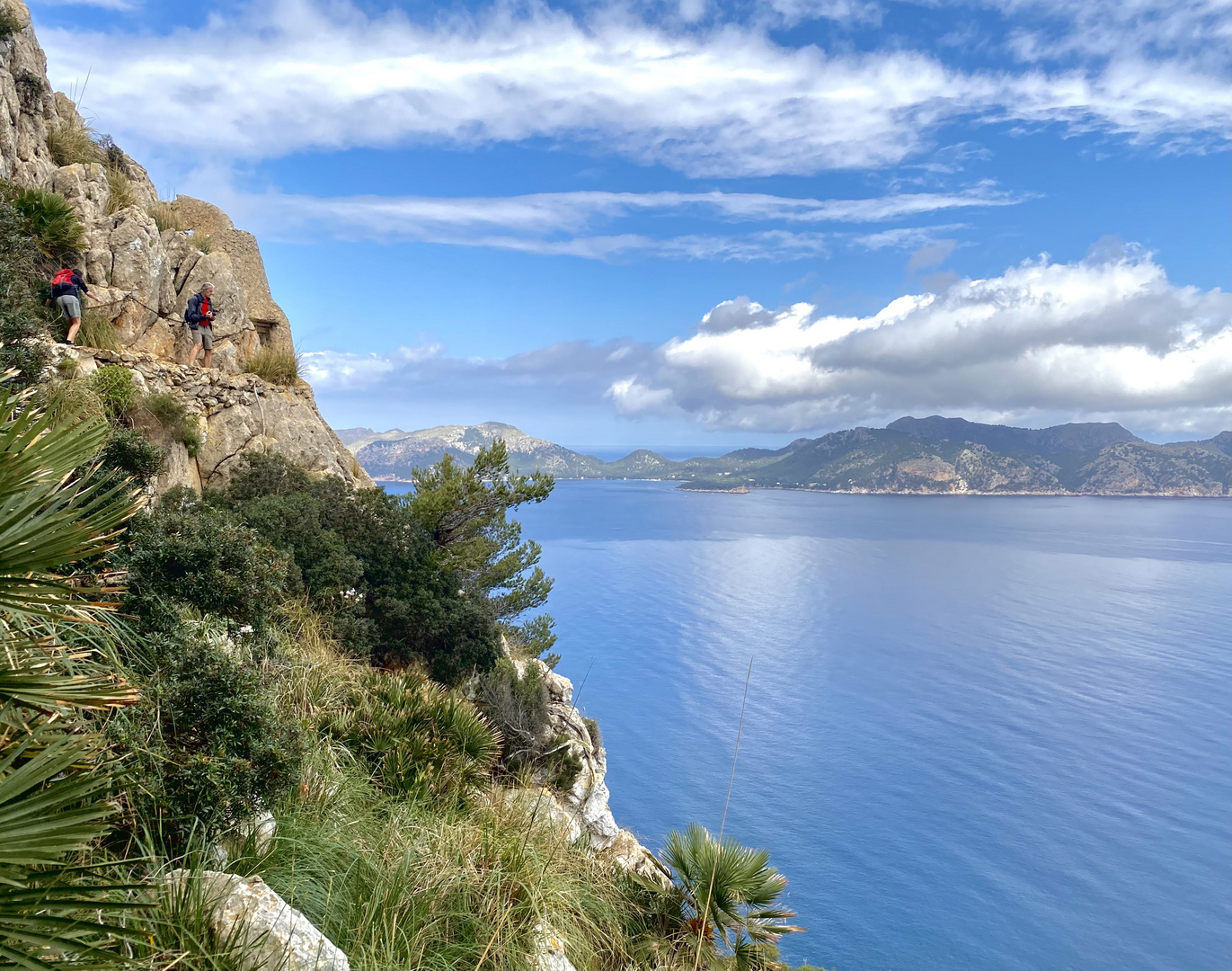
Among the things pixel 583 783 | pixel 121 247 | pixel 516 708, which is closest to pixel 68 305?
pixel 121 247

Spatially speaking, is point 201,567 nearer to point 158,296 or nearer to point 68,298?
point 68,298

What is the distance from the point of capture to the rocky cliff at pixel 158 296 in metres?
14.5

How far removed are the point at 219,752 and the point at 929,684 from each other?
59.1 meters

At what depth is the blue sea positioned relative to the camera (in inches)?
1326

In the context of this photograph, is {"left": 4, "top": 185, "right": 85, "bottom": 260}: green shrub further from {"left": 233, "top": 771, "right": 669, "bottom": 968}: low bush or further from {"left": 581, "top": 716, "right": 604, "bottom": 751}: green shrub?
{"left": 581, "top": 716, "right": 604, "bottom": 751}: green shrub

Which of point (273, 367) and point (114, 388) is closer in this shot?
point (114, 388)

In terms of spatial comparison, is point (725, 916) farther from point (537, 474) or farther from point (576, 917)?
point (537, 474)

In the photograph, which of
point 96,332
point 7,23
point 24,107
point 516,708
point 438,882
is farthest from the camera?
point 24,107

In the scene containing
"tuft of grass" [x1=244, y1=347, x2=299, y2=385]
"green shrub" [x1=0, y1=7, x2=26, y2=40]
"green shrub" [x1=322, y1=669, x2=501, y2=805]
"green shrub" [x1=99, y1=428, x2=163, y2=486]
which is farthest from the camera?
"tuft of grass" [x1=244, y1=347, x2=299, y2=385]

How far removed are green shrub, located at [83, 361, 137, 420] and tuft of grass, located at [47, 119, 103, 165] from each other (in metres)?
7.31

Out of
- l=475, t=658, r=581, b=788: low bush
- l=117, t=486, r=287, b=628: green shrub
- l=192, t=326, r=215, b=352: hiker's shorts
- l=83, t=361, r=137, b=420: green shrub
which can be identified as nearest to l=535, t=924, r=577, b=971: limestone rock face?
l=117, t=486, r=287, b=628: green shrub

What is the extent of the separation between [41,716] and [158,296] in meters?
15.0

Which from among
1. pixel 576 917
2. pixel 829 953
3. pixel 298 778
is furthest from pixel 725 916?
pixel 829 953

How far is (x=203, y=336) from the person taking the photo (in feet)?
50.7
